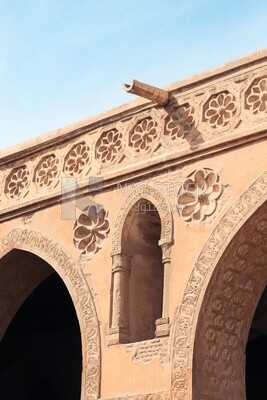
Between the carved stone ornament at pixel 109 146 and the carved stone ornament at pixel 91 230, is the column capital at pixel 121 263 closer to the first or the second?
the carved stone ornament at pixel 91 230

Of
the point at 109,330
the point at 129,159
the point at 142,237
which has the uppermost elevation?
the point at 129,159

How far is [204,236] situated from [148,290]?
91 cm

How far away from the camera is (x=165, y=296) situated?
30.0ft

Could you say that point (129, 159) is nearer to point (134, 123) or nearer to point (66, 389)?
point (134, 123)

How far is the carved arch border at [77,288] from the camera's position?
9523mm

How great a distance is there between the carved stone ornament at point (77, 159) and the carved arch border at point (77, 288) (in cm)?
65

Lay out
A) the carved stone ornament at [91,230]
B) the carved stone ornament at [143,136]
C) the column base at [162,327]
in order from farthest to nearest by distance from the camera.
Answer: the carved stone ornament at [91,230], the carved stone ornament at [143,136], the column base at [162,327]

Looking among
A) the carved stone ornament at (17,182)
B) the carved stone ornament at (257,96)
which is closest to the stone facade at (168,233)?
the carved stone ornament at (257,96)

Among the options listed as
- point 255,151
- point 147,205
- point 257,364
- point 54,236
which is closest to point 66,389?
point 257,364

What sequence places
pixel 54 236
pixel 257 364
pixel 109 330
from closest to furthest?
pixel 109 330 → pixel 54 236 → pixel 257 364

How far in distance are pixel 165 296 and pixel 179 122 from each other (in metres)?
1.45

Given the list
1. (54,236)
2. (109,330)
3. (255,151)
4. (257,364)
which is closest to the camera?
(255,151)

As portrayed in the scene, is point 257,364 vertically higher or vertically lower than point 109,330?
higher

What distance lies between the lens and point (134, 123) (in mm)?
9930
